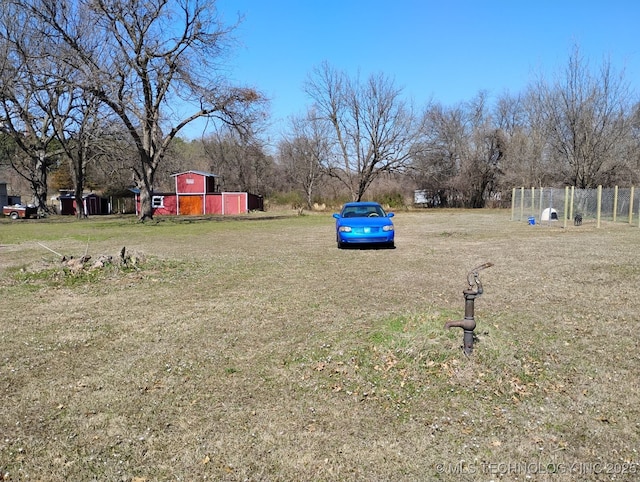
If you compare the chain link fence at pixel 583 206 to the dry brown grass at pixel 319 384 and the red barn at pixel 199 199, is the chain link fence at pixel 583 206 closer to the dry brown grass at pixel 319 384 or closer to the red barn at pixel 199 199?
the dry brown grass at pixel 319 384

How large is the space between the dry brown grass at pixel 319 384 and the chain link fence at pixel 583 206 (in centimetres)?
1685

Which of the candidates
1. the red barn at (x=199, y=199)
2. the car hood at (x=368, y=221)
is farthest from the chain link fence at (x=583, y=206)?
the red barn at (x=199, y=199)

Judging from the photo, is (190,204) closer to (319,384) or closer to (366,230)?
(366,230)

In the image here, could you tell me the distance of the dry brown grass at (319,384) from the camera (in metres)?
2.95

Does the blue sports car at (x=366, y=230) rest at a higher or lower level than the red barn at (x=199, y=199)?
lower

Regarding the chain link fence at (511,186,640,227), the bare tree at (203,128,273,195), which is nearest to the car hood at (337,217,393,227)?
the chain link fence at (511,186,640,227)

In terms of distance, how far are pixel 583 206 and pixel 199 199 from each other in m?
35.8

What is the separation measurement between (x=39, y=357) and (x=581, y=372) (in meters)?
5.41

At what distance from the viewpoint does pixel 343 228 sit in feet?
44.1

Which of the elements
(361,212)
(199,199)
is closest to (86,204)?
(199,199)

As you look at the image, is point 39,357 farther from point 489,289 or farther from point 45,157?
point 45,157

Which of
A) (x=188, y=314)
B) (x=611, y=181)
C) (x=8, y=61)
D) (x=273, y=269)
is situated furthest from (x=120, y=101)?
(x=611, y=181)

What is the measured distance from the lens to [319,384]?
408 cm

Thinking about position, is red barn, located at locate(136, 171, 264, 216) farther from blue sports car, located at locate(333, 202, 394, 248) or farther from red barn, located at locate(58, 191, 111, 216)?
blue sports car, located at locate(333, 202, 394, 248)
